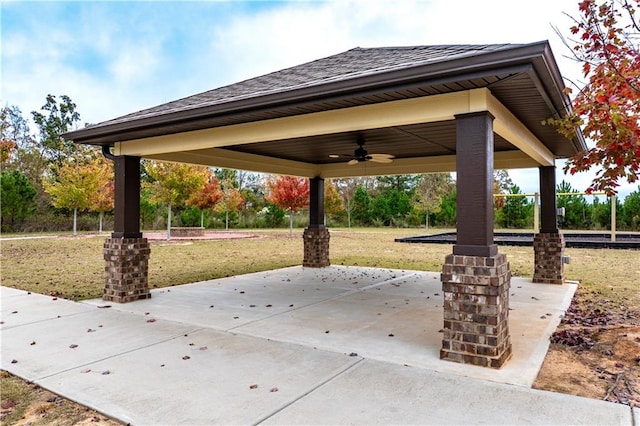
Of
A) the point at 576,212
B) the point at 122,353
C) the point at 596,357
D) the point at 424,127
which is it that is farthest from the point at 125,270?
the point at 576,212

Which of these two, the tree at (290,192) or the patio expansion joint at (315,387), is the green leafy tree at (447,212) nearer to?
the tree at (290,192)

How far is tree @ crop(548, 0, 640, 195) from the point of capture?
3984mm

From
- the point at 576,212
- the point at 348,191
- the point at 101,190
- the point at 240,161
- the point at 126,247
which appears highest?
the point at 348,191

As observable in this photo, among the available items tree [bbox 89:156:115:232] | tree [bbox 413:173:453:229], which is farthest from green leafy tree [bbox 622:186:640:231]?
tree [bbox 89:156:115:232]

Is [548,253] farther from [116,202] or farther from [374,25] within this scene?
[116,202]

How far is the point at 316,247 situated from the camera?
11.2m

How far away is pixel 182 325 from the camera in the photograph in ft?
18.0

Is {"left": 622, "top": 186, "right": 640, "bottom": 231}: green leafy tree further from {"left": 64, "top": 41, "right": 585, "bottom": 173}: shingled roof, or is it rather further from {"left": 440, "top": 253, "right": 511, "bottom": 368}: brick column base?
{"left": 440, "top": 253, "right": 511, "bottom": 368}: brick column base

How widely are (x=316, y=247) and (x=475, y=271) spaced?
7331 millimetres

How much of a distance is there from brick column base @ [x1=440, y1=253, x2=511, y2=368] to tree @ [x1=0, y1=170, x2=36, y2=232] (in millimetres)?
26716

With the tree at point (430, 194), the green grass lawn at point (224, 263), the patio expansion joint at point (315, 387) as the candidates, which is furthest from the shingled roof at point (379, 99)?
the tree at point (430, 194)

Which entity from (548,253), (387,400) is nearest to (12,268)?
(387,400)

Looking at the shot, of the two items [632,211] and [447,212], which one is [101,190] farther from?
[632,211]

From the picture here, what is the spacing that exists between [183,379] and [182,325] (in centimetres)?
190
